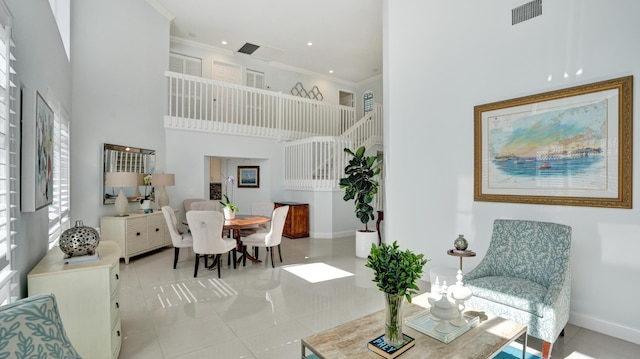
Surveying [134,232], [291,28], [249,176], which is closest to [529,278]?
[134,232]

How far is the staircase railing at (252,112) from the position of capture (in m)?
7.00

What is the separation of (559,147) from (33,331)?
3.94 metres

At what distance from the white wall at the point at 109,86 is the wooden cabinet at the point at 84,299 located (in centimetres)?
312

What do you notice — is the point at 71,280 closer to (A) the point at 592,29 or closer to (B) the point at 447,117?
(B) the point at 447,117

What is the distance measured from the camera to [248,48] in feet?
26.6

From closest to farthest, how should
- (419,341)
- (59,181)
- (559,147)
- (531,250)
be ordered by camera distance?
(419,341), (531,250), (559,147), (59,181)

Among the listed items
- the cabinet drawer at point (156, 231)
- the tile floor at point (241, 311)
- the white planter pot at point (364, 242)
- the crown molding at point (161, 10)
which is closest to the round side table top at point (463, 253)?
the tile floor at point (241, 311)

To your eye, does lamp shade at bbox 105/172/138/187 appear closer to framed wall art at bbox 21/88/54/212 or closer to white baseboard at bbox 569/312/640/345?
framed wall art at bbox 21/88/54/212

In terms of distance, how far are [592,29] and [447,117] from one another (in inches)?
58.9

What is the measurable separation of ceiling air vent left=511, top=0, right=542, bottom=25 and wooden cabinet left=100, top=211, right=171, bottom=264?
5833 mm

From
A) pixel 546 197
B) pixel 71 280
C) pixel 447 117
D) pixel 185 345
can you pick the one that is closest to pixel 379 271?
pixel 185 345

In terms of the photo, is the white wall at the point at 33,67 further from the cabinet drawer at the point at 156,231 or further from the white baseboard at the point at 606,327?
the white baseboard at the point at 606,327

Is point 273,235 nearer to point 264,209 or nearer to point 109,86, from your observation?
point 264,209

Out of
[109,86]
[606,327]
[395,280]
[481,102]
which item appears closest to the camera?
[395,280]
